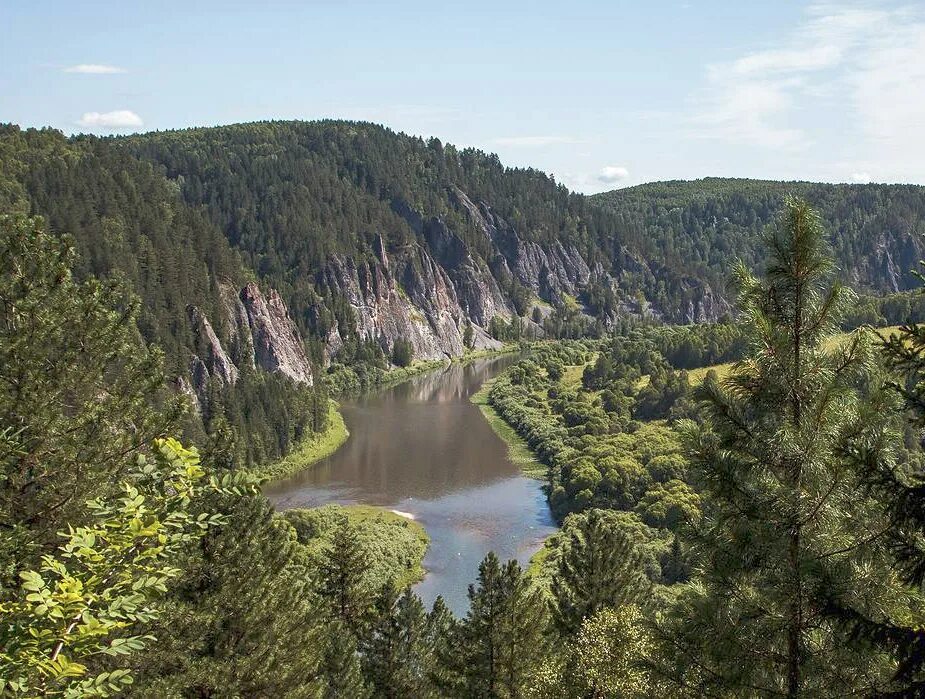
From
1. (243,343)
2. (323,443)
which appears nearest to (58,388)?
(323,443)

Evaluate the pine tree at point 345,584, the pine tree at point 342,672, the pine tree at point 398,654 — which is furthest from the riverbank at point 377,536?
the pine tree at point 342,672

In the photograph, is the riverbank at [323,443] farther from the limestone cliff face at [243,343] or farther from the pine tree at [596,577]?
the pine tree at [596,577]

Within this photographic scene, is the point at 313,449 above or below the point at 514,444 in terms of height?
above

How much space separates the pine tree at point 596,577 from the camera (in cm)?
2758

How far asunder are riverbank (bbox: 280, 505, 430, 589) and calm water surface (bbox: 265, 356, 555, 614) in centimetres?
98

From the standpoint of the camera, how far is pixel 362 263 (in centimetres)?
16725

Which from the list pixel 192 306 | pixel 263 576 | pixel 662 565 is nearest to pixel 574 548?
pixel 263 576

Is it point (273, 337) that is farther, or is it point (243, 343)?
point (273, 337)

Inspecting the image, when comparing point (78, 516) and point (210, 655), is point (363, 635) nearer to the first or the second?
point (210, 655)

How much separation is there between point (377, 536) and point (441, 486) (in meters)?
16.8

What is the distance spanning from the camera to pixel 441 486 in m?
70.4

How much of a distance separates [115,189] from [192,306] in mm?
32317

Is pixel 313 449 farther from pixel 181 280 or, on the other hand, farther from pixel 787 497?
pixel 787 497

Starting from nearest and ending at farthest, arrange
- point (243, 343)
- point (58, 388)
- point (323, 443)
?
point (58, 388) < point (323, 443) < point (243, 343)
